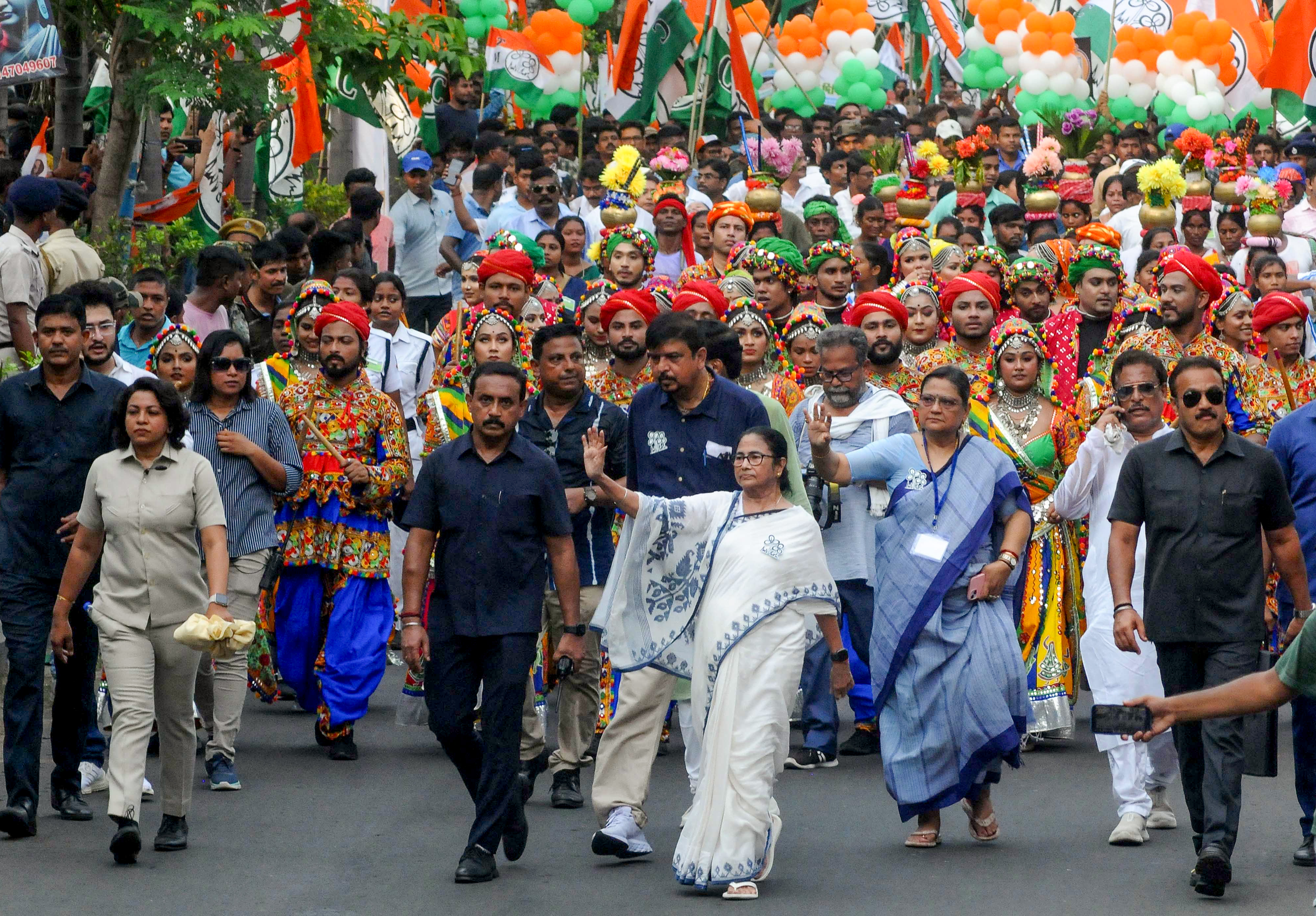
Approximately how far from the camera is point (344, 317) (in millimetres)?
9914

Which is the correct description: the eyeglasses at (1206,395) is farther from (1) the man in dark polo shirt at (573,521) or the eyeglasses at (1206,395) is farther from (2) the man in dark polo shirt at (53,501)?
(2) the man in dark polo shirt at (53,501)

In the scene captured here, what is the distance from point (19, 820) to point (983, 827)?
3.72m

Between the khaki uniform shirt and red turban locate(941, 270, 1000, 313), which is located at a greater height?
red turban locate(941, 270, 1000, 313)

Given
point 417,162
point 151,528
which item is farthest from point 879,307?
point 417,162

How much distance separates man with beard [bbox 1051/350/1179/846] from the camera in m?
8.11

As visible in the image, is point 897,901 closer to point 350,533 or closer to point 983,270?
point 350,533

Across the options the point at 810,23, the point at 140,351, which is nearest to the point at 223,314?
the point at 140,351

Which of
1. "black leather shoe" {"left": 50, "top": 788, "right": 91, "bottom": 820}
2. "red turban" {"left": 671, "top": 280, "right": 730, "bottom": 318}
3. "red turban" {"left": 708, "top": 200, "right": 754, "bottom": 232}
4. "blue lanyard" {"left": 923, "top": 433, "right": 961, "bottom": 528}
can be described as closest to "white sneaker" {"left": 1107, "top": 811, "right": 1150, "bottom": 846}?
"blue lanyard" {"left": 923, "top": 433, "right": 961, "bottom": 528}

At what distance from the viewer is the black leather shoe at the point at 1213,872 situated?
7.17 metres

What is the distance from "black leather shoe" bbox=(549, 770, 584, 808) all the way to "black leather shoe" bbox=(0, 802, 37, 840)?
6.98ft

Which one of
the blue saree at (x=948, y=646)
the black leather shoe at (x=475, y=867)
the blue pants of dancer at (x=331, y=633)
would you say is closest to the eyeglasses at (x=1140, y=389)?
the blue saree at (x=948, y=646)

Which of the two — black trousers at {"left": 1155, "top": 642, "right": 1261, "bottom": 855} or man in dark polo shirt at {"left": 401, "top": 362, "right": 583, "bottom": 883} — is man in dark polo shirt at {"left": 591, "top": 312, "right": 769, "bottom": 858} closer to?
man in dark polo shirt at {"left": 401, "top": 362, "right": 583, "bottom": 883}

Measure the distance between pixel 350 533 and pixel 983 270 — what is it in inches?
196

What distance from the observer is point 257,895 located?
7184 mm
